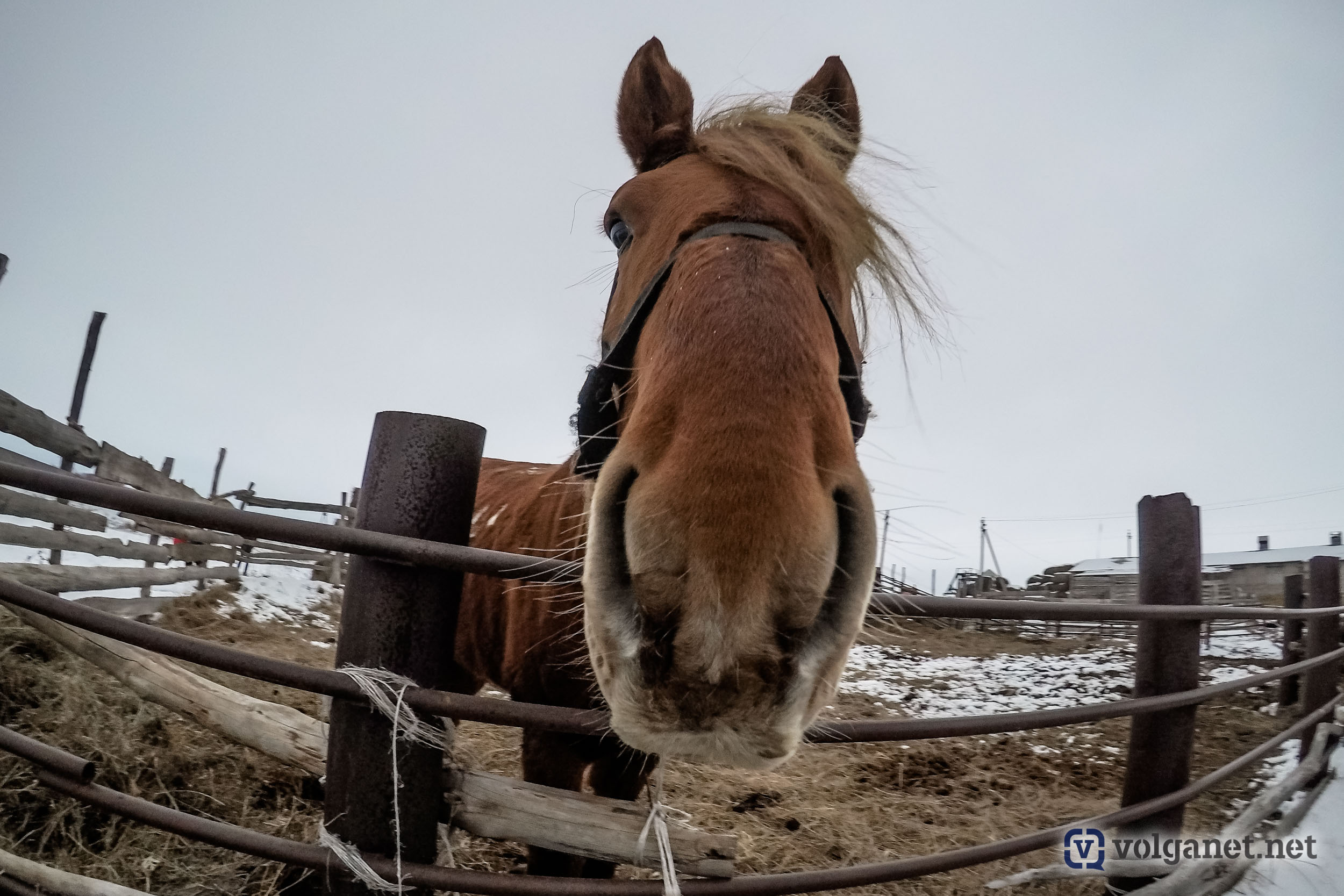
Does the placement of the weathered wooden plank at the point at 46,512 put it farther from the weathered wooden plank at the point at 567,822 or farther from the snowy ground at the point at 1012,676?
the snowy ground at the point at 1012,676

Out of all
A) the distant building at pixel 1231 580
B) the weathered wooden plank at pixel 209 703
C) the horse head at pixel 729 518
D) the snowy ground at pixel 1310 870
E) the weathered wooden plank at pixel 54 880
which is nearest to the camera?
the horse head at pixel 729 518

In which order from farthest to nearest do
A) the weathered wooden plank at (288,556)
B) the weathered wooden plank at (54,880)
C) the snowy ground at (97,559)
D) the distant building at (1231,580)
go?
the distant building at (1231,580) → the weathered wooden plank at (288,556) → the snowy ground at (97,559) → the weathered wooden plank at (54,880)

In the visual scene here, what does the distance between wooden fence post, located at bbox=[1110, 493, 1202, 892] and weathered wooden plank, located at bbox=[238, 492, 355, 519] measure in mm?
13705

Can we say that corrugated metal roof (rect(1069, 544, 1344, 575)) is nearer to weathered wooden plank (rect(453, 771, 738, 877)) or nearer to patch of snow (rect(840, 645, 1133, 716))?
patch of snow (rect(840, 645, 1133, 716))

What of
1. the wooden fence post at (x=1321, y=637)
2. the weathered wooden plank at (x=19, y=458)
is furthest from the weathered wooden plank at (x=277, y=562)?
the wooden fence post at (x=1321, y=637)

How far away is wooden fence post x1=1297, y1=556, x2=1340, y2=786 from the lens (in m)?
4.03

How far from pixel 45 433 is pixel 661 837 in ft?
21.5

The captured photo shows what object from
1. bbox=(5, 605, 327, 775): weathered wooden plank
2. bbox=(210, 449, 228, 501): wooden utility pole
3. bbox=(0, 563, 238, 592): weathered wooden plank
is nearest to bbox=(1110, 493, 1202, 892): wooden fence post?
bbox=(5, 605, 327, 775): weathered wooden plank

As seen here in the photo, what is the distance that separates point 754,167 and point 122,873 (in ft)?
9.44

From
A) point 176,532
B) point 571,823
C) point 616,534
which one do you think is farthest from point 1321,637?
point 176,532

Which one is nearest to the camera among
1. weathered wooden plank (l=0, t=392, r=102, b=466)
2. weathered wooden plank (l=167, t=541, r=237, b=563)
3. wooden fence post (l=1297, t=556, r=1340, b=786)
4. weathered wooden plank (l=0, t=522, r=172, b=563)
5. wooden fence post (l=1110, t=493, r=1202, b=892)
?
wooden fence post (l=1110, t=493, r=1202, b=892)

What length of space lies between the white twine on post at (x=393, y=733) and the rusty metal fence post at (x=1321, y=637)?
513 centimetres

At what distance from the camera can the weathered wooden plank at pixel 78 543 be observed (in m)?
5.10

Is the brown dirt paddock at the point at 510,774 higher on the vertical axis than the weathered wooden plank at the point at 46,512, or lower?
lower
